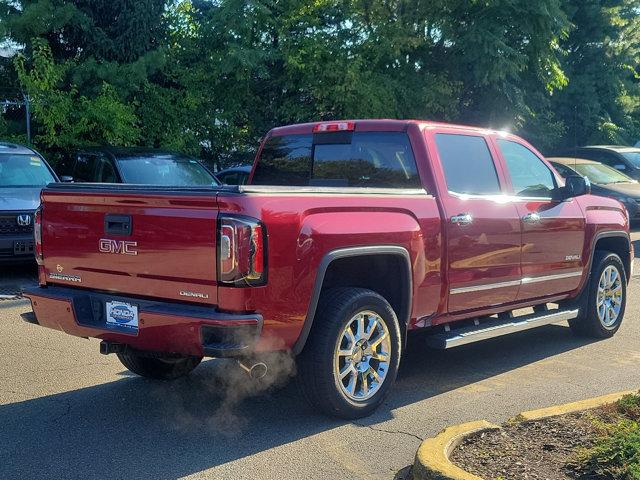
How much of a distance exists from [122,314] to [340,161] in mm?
2182

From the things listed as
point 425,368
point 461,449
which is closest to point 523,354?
point 425,368

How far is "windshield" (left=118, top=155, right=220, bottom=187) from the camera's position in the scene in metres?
11.6

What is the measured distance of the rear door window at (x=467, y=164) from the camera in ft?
19.6

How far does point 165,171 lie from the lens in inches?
473

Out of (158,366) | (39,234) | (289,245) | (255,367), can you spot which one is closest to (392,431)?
(255,367)

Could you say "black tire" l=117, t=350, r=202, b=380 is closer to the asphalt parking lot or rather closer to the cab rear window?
the asphalt parking lot

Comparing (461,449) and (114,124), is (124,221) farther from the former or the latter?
(114,124)

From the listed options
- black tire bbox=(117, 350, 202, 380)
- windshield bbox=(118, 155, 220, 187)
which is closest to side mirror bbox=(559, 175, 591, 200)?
black tire bbox=(117, 350, 202, 380)

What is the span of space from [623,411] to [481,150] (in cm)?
247

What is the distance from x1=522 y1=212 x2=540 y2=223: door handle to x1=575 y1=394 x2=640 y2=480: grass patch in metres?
2.33

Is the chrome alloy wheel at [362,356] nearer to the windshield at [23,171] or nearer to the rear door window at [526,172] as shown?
the rear door window at [526,172]

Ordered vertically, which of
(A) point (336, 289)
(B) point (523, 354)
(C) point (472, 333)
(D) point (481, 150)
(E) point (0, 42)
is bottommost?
(B) point (523, 354)

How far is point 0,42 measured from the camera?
15.2 m

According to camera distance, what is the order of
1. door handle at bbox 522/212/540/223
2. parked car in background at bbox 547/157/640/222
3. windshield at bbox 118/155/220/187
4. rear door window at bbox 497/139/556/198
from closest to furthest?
1. door handle at bbox 522/212/540/223
2. rear door window at bbox 497/139/556/198
3. windshield at bbox 118/155/220/187
4. parked car in background at bbox 547/157/640/222
